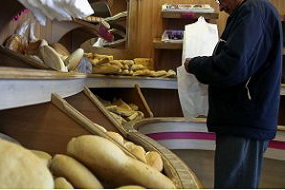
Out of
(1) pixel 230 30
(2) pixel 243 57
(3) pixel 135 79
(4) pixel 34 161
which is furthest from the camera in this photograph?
→ (3) pixel 135 79

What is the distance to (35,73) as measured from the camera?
783mm

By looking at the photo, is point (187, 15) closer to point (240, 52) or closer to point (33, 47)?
point (33, 47)

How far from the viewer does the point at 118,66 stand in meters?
2.79

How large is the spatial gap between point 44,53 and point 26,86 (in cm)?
102

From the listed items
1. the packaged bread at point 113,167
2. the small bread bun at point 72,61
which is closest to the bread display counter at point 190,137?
the small bread bun at point 72,61

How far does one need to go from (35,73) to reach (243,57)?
1046 mm

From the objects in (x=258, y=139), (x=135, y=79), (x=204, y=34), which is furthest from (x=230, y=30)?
(x=135, y=79)

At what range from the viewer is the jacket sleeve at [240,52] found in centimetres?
158

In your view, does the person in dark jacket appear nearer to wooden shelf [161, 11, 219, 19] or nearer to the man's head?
the man's head

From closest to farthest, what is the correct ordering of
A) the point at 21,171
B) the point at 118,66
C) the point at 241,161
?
the point at 21,171 < the point at 241,161 < the point at 118,66

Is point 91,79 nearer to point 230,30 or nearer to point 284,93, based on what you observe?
point 230,30

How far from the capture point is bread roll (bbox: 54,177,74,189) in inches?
25.7

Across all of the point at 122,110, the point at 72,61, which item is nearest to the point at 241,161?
the point at 72,61

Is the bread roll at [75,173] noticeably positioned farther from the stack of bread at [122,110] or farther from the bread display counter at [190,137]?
the bread display counter at [190,137]
